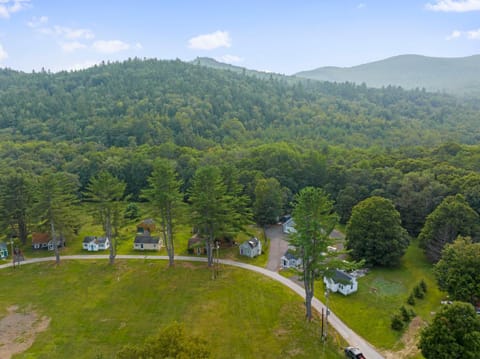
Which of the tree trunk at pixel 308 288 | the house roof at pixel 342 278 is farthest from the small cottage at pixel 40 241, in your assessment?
the house roof at pixel 342 278

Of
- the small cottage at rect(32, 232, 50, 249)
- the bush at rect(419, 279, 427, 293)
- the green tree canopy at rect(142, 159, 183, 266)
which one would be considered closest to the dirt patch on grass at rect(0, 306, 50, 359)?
the green tree canopy at rect(142, 159, 183, 266)

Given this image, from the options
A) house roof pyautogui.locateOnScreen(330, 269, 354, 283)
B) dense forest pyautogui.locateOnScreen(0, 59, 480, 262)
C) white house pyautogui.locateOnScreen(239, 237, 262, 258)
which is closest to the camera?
house roof pyautogui.locateOnScreen(330, 269, 354, 283)

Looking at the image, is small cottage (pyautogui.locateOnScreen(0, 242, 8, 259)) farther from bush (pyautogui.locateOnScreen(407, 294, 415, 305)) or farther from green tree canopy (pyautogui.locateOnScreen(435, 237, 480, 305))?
green tree canopy (pyautogui.locateOnScreen(435, 237, 480, 305))

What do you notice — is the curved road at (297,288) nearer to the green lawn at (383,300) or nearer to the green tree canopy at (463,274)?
the green lawn at (383,300)

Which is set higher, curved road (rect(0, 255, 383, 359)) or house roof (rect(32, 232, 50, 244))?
house roof (rect(32, 232, 50, 244))

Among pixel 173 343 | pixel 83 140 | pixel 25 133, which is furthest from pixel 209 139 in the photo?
pixel 173 343

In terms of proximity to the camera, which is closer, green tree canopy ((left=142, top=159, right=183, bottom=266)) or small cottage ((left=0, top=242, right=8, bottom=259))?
green tree canopy ((left=142, top=159, right=183, bottom=266))
